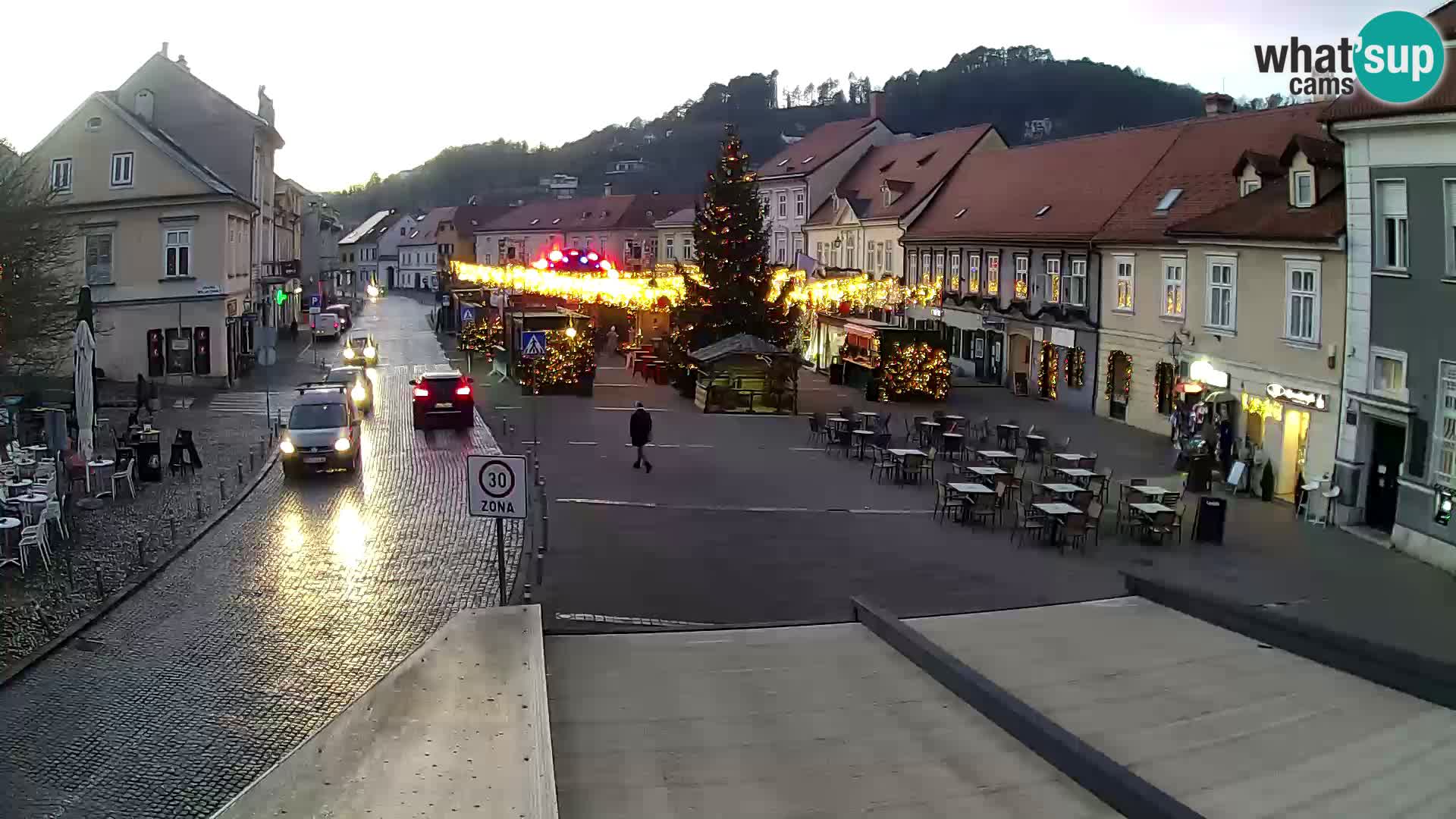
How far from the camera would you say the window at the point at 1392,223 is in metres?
20.3

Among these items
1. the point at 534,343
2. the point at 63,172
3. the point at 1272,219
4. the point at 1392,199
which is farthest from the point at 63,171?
the point at 1392,199

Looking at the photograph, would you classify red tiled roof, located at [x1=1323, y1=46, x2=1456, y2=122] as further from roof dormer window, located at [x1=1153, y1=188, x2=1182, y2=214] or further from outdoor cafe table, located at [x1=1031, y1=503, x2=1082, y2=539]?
roof dormer window, located at [x1=1153, y1=188, x2=1182, y2=214]

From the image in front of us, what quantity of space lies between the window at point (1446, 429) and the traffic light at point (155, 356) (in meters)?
39.1

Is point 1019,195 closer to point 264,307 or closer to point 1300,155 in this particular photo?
point 1300,155

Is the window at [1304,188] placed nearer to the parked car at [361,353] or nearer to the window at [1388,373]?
the window at [1388,373]

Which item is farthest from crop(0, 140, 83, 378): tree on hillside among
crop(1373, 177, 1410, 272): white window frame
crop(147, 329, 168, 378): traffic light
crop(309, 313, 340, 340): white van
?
crop(309, 313, 340, 340): white van

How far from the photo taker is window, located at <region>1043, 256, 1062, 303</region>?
1564 inches

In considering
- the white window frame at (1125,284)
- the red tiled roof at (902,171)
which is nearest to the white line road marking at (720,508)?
the white window frame at (1125,284)

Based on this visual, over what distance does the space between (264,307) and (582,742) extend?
5644cm

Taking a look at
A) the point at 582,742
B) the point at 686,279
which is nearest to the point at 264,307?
the point at 686,279

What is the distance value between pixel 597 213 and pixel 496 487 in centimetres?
10057

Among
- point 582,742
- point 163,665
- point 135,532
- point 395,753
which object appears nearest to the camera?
point 395,753

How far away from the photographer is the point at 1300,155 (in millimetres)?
24797

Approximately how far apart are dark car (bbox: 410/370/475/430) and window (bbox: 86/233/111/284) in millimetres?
16068
